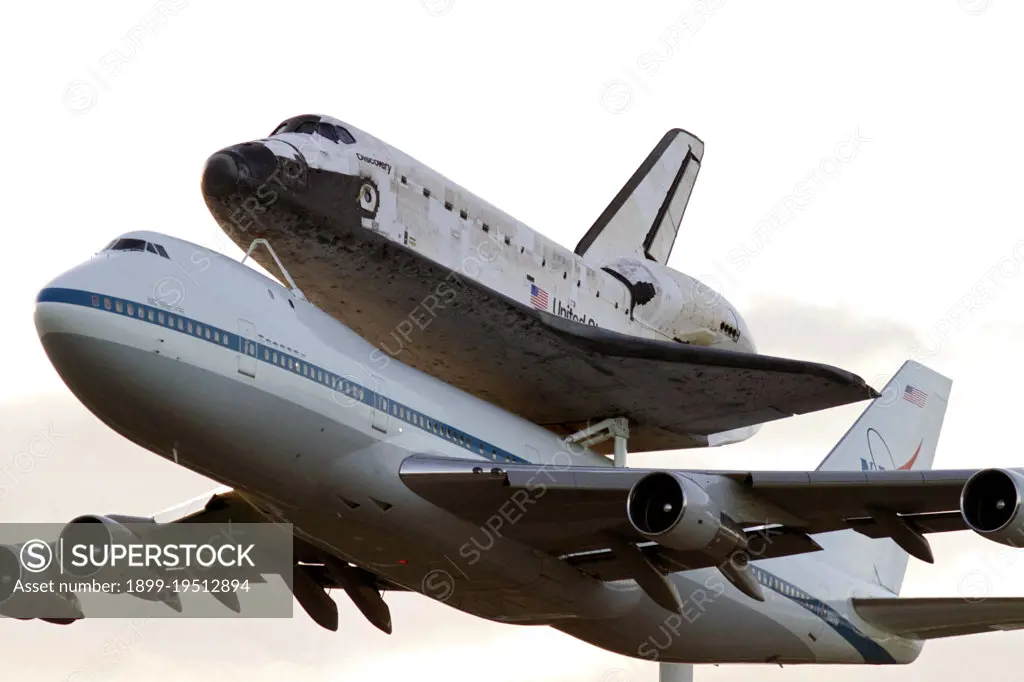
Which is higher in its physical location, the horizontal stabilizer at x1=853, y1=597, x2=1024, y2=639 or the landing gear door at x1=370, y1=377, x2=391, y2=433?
the landing gear door at x1=370, y1=377, x2=391, y2=433

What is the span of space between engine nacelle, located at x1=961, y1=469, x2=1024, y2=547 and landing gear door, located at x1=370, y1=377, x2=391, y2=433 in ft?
31.3

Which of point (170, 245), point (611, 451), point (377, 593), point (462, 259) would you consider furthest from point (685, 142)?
point (170, 245)

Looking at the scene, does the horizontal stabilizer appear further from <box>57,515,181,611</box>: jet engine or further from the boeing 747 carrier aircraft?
<box>57,515,181,611</box>: jet engine

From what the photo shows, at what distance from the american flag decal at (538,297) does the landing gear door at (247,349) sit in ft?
27.9

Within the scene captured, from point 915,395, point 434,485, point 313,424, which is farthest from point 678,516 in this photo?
point 915,395

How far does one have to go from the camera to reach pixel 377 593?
102 feet

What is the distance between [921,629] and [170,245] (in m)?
18.6

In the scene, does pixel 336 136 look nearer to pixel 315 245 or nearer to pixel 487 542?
pixel 315 245

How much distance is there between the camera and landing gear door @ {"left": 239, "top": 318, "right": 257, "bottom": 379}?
23.1 m

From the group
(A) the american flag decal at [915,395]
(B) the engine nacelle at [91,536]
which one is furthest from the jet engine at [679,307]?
(B) the engine nacelle at [91,536]

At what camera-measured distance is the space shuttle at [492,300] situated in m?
27.1

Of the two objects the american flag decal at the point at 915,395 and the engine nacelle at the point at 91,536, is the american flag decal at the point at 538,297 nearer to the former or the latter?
the engine nacelle at the point at 91,536

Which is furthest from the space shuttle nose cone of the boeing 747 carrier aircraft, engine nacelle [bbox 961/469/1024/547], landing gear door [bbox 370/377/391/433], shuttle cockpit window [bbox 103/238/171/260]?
engine nacelle [bbox 961/469/1024/547]

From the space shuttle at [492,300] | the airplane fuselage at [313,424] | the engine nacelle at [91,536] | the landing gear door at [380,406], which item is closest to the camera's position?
the airplane fuselage at [313,424]
